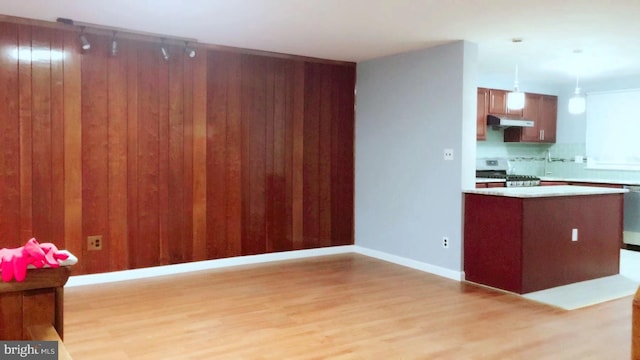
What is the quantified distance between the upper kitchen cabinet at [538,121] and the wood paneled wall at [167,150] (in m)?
2.83

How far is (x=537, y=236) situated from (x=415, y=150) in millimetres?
1479

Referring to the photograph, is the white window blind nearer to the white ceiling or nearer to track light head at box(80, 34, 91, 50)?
the white ceiling

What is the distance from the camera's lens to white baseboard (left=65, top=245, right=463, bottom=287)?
182 inches

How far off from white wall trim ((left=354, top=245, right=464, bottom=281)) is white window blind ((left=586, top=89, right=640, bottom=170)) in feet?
12.6

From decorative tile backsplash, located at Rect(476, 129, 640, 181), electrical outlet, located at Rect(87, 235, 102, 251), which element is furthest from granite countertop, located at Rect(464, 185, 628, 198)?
electrical outlet, located at Rect(87, 235, 102, 251)

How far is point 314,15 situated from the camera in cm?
393

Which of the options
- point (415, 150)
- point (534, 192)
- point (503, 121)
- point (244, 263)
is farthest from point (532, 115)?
point (244, 263)

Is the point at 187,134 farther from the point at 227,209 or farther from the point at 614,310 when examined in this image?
the point at 614,310

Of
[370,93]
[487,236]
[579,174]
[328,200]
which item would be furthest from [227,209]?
[579,174]

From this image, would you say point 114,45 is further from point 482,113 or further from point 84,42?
point 482,113

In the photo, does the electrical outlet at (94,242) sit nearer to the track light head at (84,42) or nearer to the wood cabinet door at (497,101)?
the track light head at (84,42)

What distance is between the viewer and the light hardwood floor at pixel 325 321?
10.1 feet

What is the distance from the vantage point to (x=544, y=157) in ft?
26.9

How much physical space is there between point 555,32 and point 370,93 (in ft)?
6.86
